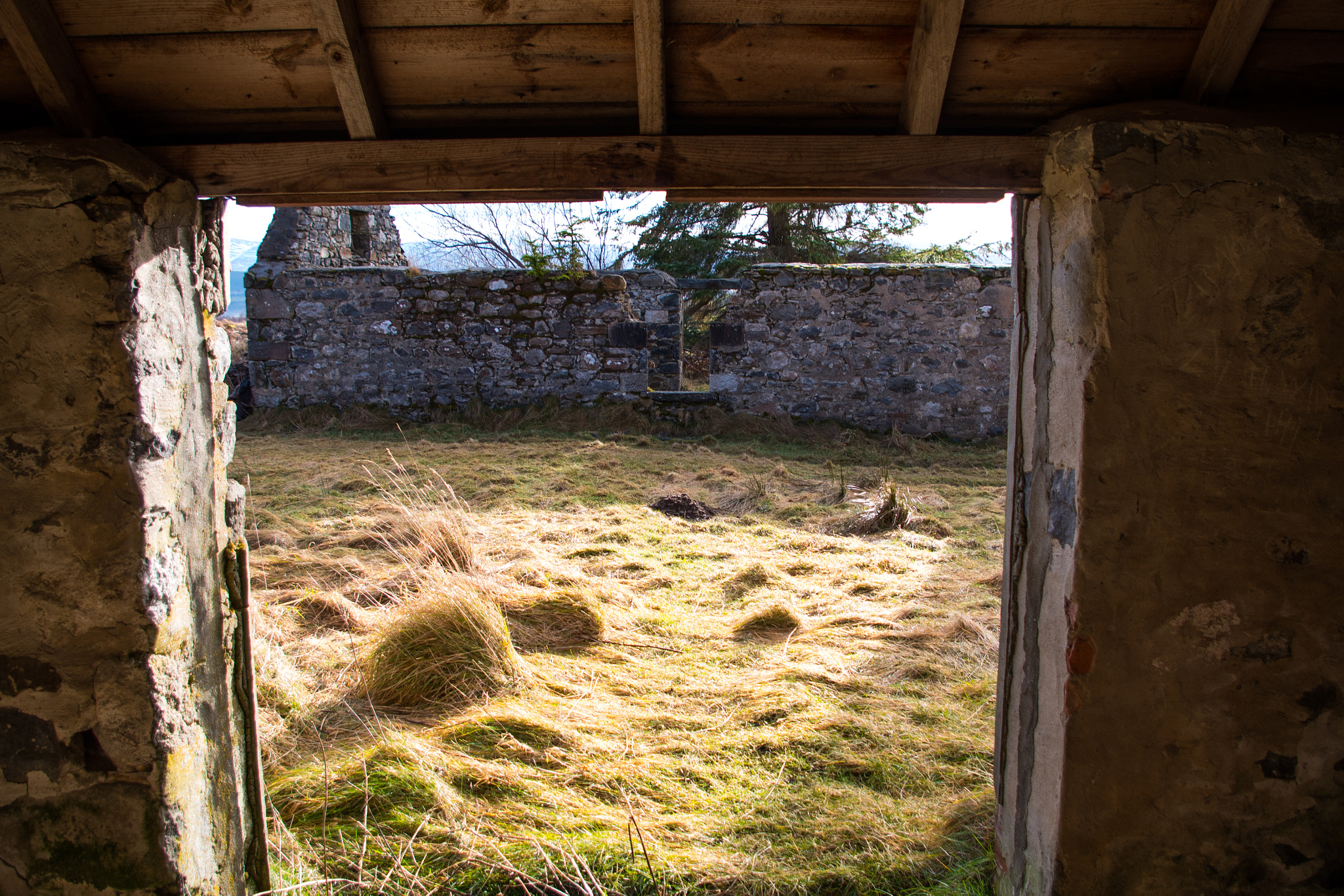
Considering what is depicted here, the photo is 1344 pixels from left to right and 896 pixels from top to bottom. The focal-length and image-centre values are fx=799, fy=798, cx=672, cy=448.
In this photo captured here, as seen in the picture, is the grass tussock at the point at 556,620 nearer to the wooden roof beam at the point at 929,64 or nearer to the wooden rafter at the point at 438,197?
the wooden rafter at the point at 438,197

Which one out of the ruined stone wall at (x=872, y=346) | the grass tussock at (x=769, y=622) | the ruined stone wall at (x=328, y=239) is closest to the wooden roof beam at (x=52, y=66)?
the grass tussock at (x=769, y=622)

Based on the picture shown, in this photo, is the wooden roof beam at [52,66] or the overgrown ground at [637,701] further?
the overgrown ground at [637,701]

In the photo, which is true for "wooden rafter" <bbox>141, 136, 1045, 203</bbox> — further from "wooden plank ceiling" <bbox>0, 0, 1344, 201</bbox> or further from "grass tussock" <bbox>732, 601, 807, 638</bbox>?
"grass tussock" <bbox>732, 601, 807, 638</bbox>

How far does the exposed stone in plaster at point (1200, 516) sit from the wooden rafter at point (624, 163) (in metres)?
0.24

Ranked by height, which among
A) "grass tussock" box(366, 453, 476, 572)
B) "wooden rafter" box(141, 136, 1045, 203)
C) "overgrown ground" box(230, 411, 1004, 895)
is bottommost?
"overgrown ground" box(230, 411, 1004, 895)

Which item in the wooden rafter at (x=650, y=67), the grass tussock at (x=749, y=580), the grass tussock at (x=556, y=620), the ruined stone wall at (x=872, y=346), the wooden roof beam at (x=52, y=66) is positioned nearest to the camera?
the wooden roof beam at (x=52, y=66)

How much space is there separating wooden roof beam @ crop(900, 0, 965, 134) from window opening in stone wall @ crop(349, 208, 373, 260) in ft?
38.0

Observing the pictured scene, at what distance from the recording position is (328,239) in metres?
11.1

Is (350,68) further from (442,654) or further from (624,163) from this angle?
(442,654)

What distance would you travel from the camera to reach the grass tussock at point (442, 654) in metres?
3.07

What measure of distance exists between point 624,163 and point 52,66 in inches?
47.4

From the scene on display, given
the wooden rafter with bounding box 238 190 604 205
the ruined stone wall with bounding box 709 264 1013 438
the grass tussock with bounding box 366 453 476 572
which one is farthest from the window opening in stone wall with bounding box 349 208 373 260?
the wooden rafter with bounding box 238 190 604 205

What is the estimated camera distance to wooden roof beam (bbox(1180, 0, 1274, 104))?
165cm

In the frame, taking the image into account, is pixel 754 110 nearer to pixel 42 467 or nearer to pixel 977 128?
pixel 977 128
